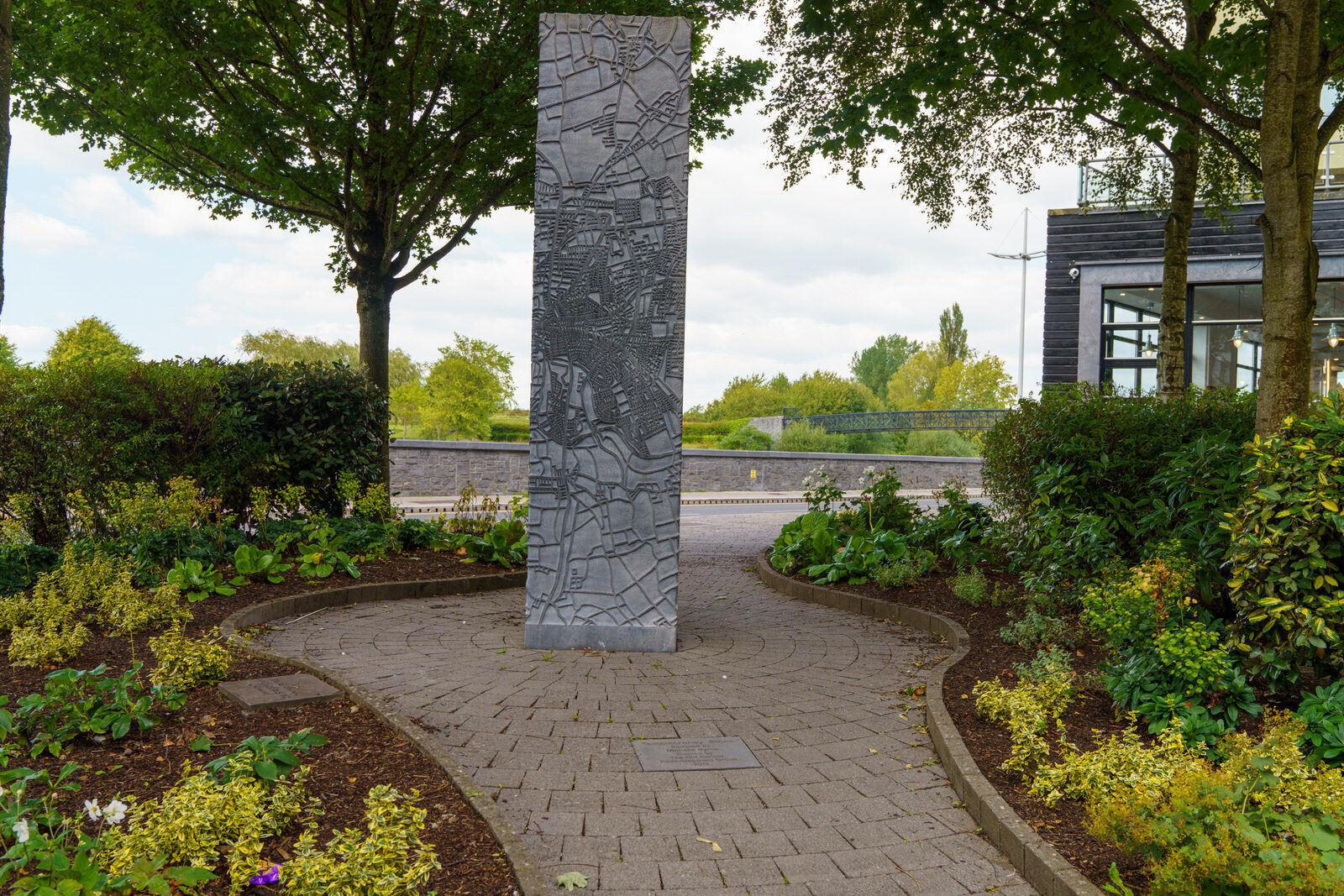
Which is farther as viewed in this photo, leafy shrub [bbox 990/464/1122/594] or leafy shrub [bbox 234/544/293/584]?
leafy shrub [bbox 234/544/293/584]

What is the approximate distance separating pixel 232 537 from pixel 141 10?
21.5ft

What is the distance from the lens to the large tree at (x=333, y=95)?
33.9ft

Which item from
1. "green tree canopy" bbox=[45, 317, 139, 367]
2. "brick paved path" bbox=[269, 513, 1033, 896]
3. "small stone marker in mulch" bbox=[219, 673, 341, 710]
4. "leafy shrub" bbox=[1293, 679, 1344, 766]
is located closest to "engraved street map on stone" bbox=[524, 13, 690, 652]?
"brick paved path" bbox=[269, 513, 1033, 896]

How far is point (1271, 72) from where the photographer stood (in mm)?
5309

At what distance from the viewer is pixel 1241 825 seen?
2455 mm

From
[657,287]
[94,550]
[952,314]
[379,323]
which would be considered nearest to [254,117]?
[379,323]

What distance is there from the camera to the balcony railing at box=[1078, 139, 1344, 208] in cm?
1194

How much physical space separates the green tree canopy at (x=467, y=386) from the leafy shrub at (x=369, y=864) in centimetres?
3535

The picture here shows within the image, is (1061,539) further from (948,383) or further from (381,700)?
(948,383)

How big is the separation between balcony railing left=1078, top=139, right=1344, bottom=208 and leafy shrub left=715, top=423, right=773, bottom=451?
19.2 m

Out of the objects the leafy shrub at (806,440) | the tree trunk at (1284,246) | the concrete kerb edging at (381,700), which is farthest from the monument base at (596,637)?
the leafy shrub at (806,440)

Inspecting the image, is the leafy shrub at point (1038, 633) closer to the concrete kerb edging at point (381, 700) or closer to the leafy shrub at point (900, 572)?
the leafy shrub at point (900, 572)

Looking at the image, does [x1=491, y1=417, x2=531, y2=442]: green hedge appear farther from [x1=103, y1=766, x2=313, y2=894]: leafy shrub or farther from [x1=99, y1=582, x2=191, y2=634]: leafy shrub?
[x1=103, y1=766, x2=313, y2=894]: leafy shrub

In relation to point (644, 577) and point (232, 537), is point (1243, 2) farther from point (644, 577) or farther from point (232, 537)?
point (232, 537)
